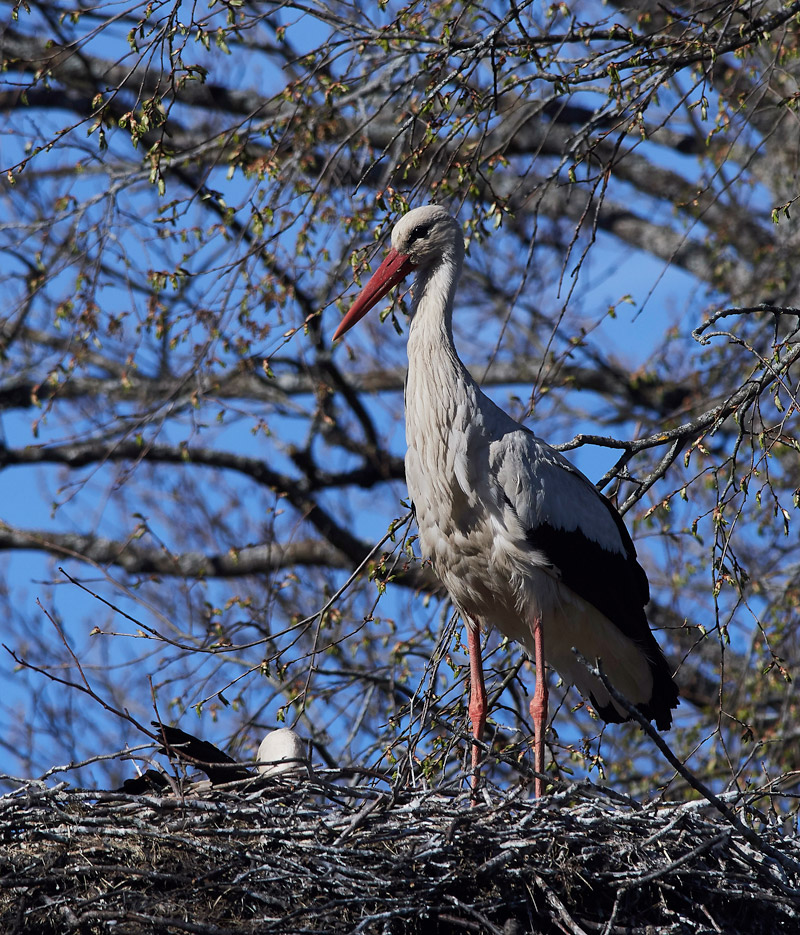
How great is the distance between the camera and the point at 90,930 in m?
3.77

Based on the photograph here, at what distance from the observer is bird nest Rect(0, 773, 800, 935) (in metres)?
3.75

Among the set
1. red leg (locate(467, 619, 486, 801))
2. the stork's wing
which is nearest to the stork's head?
the stork's wing

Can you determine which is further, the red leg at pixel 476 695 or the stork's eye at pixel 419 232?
the stork's eye at pixel 419 232

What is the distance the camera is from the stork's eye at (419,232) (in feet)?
→ 17.6

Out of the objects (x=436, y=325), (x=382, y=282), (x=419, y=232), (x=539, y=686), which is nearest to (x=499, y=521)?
(x=539, y=686)

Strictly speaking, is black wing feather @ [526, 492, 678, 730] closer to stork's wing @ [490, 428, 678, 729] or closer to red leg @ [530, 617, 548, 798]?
stork's wing @ [490, 428, 678, 729]

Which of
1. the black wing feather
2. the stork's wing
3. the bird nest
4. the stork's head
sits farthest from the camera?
the stork's head

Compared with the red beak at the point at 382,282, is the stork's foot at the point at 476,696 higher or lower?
lower

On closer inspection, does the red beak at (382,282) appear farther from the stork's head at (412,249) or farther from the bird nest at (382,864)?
the bird nest at (382,864)

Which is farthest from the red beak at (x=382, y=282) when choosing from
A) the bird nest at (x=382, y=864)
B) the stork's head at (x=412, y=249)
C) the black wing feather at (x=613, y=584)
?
the bird nest at (x=382, y=864)

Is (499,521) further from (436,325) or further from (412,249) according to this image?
(412,249)

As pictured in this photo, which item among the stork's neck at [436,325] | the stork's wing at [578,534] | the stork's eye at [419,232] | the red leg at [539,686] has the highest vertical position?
the stork's eye at [419,232]

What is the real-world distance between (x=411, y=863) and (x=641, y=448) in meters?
1.97

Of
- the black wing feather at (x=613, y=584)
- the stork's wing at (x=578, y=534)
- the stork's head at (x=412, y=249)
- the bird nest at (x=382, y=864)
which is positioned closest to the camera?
the bird nest at (x=382, y=864)
